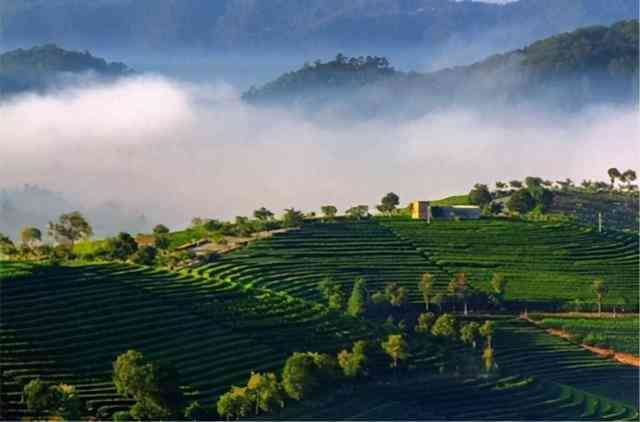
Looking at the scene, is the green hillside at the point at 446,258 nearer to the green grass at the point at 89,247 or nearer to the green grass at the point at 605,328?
the green grass at the point at 605,328

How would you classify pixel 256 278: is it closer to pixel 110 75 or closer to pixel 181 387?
pixel 181 387

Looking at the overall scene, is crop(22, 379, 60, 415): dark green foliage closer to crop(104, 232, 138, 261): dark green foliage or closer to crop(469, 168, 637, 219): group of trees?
crop(104, 232, 138, 261): dark green foliage

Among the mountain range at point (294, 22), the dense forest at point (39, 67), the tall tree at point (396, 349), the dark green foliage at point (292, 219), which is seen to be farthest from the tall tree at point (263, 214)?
the mountain range at point (294, 22)

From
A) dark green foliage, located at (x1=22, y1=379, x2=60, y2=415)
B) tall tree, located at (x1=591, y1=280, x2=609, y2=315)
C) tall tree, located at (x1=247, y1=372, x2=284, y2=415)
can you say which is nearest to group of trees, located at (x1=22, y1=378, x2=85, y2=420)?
dark green foliage, located at (x1=22, y1=379, x2=60, y2=415)

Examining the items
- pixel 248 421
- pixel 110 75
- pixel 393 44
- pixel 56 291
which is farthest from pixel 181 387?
pixel 393 44

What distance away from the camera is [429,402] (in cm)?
2514

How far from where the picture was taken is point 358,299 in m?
31.7

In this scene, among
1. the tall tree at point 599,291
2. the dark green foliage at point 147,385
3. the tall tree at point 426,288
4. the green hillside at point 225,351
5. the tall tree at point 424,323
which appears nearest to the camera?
the dark green foliage at point 147,385

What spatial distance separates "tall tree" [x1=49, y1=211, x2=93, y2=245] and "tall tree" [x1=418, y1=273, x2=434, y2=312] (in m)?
9.94

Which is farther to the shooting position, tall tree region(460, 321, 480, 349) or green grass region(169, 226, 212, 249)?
green grass region(169, 226, 212, 249)

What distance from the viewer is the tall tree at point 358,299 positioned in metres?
30.8

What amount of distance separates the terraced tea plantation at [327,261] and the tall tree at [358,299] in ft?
1.67

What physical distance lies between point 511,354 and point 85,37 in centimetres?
7861

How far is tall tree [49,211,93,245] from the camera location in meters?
34.9
